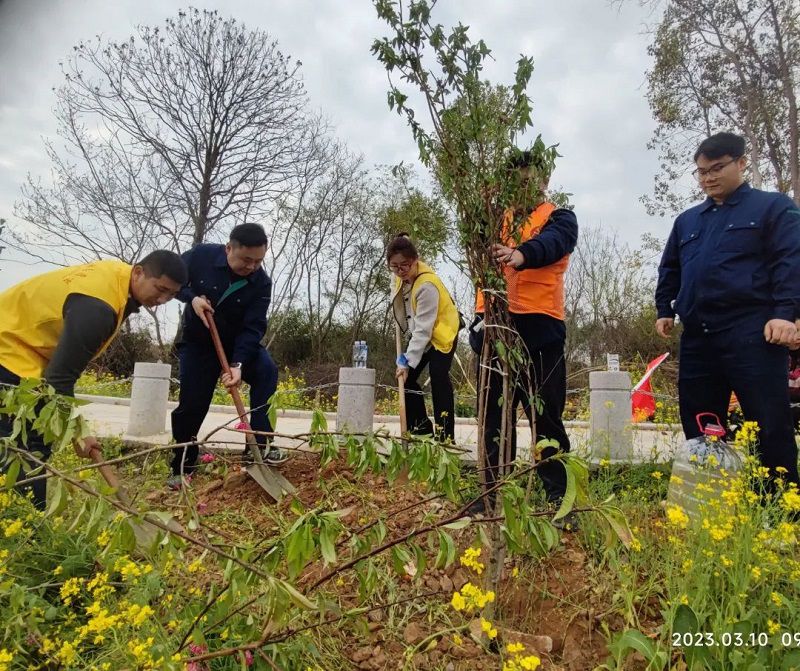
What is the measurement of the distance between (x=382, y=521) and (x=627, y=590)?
1.17 metres

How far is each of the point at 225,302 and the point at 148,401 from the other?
2121 millimetres

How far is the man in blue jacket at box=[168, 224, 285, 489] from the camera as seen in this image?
140 inches

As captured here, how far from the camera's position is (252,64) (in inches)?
553

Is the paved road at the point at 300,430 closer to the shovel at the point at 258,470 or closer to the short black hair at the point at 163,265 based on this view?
the shovel at the point at 258,470

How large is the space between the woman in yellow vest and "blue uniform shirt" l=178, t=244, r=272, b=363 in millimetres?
995

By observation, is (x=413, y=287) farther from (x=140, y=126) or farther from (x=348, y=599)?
(x=140, y=126)

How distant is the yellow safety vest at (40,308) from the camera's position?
2391 millimetres

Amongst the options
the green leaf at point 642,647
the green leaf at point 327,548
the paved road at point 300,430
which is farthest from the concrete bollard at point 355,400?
the green leaf at point 327,548

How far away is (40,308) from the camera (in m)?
2.40

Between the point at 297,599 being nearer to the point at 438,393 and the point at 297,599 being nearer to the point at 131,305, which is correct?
the point at 131,305

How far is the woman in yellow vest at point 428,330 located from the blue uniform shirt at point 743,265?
152cm

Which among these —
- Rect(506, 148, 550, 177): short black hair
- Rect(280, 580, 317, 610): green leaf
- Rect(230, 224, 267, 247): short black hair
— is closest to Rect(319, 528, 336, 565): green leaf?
Rect(280, 580, 317, 610): green leaf

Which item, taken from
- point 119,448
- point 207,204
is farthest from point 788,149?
point 119,448

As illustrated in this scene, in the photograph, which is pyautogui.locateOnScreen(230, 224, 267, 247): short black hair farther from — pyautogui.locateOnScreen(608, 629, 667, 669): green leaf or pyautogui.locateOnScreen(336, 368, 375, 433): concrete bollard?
pyautogui.locateOnScreen(608, 629, 667, 669): green leaf
